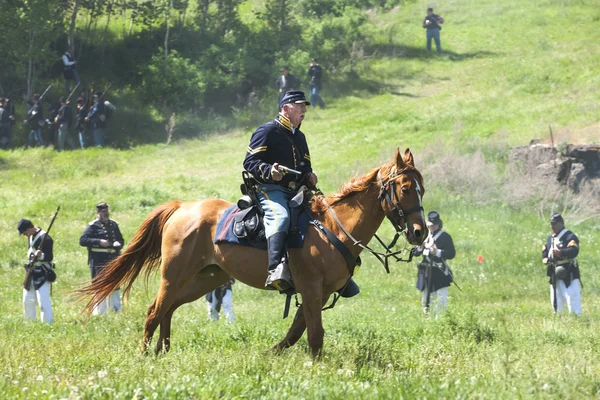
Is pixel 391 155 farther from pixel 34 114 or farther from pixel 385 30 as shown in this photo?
pixel 385 30

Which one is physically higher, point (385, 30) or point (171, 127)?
point (385, 30)

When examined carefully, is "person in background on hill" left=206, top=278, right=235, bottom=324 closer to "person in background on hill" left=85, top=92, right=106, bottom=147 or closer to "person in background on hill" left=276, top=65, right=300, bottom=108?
"person in background on hill" left=85, top=92, right=106, bottom=147

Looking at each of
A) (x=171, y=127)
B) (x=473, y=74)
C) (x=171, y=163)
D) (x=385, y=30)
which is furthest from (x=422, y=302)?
(x=385, y=30)

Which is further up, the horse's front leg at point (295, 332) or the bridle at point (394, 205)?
the bridle at point (394, 205)

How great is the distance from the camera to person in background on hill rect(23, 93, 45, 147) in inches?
1278

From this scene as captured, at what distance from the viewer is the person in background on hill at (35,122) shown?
107ft

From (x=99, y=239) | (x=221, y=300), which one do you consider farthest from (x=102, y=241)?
(x=221, y=300)

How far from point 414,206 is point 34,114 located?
2614 cm

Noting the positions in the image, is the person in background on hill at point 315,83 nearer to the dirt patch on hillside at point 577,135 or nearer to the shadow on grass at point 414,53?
the shadow on grass at point 414,53

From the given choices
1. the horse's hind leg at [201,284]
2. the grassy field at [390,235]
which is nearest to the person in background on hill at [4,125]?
the grassy field at [390,235]

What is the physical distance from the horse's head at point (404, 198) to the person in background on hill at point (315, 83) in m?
27.4

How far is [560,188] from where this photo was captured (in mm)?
24922

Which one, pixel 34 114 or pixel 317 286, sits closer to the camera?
pixel 317 286

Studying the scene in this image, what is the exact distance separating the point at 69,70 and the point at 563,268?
2392 cm
